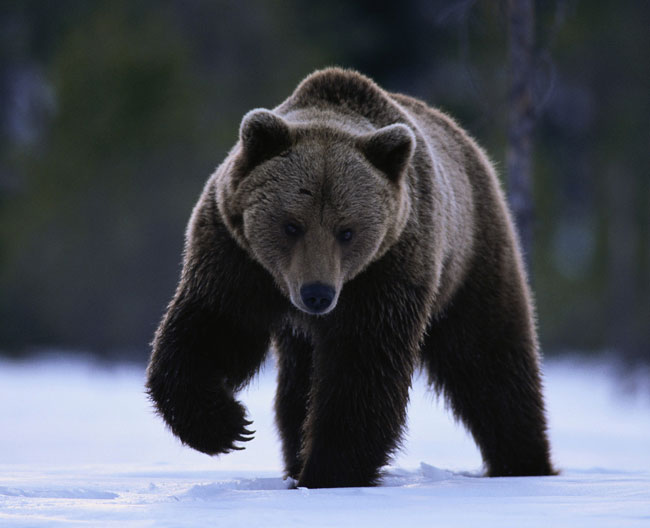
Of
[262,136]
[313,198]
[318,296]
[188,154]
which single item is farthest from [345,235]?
[188,154]

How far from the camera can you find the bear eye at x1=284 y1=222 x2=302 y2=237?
4.62m

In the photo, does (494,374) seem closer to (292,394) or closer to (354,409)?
(292,394)

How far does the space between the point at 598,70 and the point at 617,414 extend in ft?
31.9

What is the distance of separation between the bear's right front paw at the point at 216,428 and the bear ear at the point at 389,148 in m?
1.28

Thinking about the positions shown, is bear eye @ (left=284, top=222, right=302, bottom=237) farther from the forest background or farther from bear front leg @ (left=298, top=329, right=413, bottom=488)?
the forest background

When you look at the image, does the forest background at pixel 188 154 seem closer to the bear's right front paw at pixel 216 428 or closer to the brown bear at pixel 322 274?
the brown bear at pixel 322 274

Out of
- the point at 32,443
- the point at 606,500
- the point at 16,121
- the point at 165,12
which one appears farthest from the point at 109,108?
the point at 606,500

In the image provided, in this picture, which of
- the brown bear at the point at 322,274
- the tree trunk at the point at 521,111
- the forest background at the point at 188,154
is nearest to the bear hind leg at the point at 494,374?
the brown bear at the point at 322,274

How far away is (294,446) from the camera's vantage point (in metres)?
5.79

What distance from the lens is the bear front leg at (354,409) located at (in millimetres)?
4773

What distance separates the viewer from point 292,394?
5797mm

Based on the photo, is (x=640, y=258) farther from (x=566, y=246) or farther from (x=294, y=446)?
(x=294, y=446)

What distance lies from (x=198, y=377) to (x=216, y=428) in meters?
0.25

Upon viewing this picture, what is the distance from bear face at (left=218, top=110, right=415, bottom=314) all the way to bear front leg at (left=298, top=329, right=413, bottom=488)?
1.19ft
